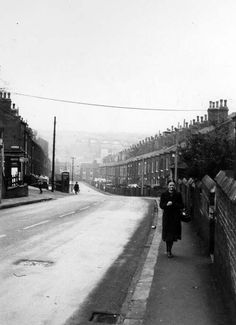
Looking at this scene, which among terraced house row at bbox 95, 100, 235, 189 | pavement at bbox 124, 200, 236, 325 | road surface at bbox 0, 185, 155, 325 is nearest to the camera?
pavement at bbox 124, 200, 236, 325

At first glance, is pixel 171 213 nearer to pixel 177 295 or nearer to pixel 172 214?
pixel 172 214

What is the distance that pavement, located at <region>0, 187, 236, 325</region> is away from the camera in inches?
216

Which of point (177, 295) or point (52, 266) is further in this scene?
point (52, 266)

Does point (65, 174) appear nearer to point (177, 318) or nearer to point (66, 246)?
point (66, 246)

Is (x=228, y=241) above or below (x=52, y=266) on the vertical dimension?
above

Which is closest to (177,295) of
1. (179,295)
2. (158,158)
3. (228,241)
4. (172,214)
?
(179,295)

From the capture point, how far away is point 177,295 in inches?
257

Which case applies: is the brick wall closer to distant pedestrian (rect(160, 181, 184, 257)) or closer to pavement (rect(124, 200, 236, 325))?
pavement (rect(124, 200, 236, 325))

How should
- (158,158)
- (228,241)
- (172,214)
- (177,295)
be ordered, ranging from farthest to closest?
(158,158) → (172,214) → (177,295) → (228,241)

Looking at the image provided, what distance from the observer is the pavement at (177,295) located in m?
5.49

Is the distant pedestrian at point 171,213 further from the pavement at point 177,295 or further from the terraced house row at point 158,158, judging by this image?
the terraced house row at point 158,158

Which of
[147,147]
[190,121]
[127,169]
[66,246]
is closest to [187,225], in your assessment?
[66,246]

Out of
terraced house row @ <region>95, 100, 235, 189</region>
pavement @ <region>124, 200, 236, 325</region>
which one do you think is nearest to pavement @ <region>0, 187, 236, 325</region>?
pavement @ <region>124, 200, 236, 325</region>

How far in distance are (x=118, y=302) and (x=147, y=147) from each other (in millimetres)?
84415
